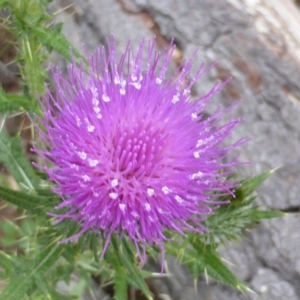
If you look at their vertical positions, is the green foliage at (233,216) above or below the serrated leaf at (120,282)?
above

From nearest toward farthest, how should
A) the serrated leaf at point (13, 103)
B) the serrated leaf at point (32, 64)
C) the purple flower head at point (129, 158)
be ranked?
the purple flower head at point (129, 158) → the serrated leaf at point (13, 103) → the serrated leaf at point (32, 64)

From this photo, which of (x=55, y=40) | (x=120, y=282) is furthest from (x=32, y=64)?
(x=120, y=282)

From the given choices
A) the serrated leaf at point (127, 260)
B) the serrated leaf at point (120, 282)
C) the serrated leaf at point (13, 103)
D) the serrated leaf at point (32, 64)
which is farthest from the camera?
the serrated leaf at point (32, 64)

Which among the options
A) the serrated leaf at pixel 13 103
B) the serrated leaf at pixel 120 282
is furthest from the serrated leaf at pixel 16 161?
the serrated leaf at pixel 120 282

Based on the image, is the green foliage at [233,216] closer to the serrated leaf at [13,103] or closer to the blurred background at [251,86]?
the blurred background at [251,86]

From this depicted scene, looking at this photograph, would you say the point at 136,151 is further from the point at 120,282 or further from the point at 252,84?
the point at 252,84

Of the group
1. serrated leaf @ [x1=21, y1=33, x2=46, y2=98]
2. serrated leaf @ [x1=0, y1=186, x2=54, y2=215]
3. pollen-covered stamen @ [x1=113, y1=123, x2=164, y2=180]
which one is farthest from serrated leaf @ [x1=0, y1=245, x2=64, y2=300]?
serrated leaf @ [x1=21, y1=33, x2=46, y2=98]
